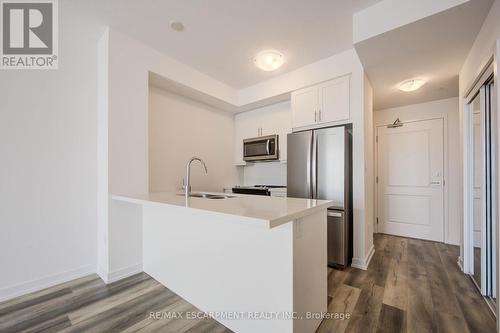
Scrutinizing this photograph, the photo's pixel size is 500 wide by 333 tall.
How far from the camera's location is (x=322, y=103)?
300cm

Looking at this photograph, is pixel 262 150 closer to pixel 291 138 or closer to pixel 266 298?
pixel 291 138

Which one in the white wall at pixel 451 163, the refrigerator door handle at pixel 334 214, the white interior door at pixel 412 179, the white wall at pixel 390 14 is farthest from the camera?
the white interior door at pixel 412 179

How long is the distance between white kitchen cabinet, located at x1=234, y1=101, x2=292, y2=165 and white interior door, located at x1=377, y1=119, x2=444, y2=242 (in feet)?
6.57

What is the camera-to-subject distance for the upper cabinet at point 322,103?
2801 millimetres

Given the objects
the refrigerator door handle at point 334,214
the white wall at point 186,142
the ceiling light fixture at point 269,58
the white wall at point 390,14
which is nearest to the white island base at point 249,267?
the refrigerator door handle at point 334,214

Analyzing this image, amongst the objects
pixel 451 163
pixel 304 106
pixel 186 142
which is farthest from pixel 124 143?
pixel 451 163

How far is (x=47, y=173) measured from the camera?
7.30 feet

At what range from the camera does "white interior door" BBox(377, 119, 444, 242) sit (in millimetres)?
3645

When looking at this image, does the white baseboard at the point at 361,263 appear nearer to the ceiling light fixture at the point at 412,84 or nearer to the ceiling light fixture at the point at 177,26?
the ceiling light fixture at the point at 412,84

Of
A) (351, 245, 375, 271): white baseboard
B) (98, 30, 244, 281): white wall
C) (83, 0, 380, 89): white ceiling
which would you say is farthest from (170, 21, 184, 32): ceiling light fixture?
(351, 245, 375, 271): white baseboard

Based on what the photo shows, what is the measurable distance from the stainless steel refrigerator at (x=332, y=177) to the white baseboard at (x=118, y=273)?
7.09 ft

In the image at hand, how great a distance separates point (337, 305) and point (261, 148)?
99.9 inches

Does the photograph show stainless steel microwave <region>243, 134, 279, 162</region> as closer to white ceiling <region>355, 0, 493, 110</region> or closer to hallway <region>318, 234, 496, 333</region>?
white ceiling <region>355, 0, 493, 110</region>

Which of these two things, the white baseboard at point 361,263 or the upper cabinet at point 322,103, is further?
the upper cabinet at point 322,103
